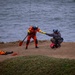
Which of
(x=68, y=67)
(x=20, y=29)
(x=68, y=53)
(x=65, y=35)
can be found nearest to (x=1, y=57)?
(x=68, y=53)

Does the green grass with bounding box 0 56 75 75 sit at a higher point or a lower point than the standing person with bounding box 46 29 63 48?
lower

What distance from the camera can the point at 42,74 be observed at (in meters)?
14.0

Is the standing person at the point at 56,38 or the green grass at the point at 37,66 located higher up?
the standing person at the point at 56,38

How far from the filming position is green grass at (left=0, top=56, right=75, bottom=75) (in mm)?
13953

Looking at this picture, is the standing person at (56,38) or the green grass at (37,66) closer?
the green grass at (37,66)

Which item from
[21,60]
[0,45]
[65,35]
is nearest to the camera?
[21,60]

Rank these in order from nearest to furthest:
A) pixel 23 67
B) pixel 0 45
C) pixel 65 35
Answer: pixel 23 67 < pixel 0 45 < pixel 65 35

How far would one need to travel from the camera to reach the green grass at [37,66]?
45.8 feet

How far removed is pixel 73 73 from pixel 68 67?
64cm

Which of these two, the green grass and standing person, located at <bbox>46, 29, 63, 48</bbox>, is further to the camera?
standing person, located at <bbox>46, 29, 63, 48</bbox>

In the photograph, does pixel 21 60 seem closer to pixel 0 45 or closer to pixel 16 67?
pixel 16 67

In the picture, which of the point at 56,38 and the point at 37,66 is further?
the point at 56,38

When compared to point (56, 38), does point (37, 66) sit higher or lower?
lower

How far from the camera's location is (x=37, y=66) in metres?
14.7
